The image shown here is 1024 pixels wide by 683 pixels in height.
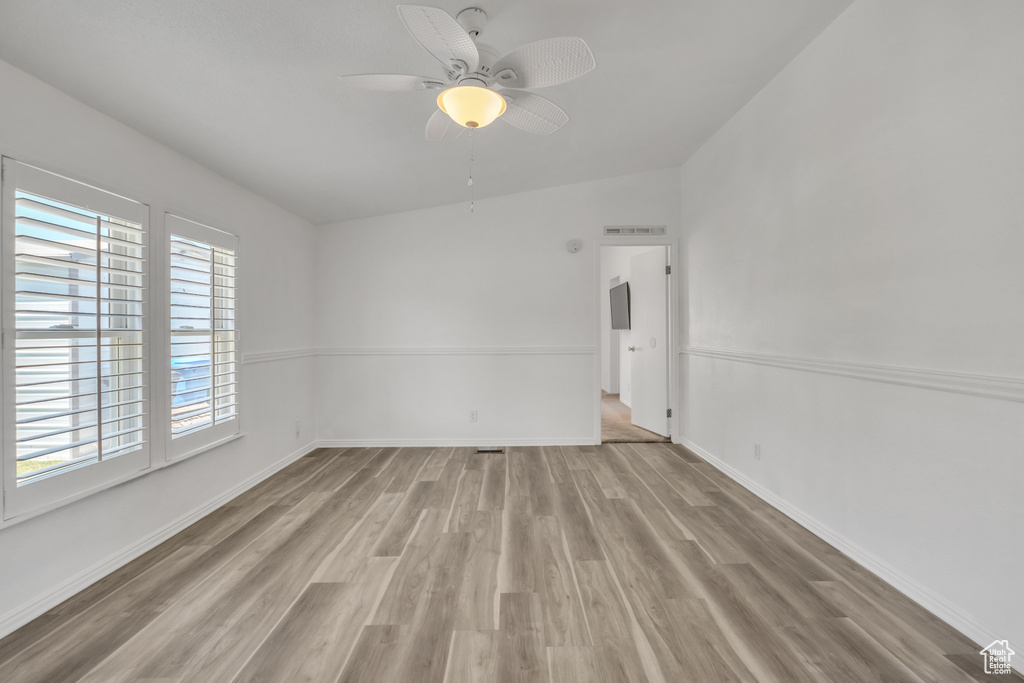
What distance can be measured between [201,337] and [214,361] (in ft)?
0.67

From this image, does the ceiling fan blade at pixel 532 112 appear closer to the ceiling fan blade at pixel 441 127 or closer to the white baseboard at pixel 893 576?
the ceiling fan blade at pixel 441 127

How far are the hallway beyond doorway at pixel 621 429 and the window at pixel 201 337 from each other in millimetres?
3316

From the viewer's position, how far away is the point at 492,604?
5.85 ft

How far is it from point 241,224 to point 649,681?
3.55m

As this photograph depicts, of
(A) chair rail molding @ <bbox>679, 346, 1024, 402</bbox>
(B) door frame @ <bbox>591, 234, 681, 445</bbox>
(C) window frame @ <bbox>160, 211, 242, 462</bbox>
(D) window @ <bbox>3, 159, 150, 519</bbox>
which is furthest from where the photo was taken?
(B) door frame @ <bbox>591, 234, 681, 445</bbox>

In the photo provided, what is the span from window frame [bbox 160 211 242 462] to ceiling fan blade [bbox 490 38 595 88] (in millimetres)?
2056

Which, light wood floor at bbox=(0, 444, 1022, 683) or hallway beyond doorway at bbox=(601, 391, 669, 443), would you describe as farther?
hallway beyond doorway at bbox=(601, 391, 669, 443)

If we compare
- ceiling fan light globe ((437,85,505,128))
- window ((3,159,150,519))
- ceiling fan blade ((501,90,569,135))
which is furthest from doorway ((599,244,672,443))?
window ((3,159,150,519))

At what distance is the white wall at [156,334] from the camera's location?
5.59 ft

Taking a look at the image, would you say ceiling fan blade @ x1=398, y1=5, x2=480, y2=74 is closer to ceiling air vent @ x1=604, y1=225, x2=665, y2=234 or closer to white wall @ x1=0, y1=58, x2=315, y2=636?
white wall @ x1=0, y1=58, x2=315, y2=636

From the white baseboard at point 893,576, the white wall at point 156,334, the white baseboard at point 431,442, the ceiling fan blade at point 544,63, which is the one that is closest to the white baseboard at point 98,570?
the white wall at point 156,334

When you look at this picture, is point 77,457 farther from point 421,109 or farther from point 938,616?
point 938,616

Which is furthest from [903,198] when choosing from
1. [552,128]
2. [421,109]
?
[421,109]

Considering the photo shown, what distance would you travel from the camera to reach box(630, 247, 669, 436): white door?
4.36 m
